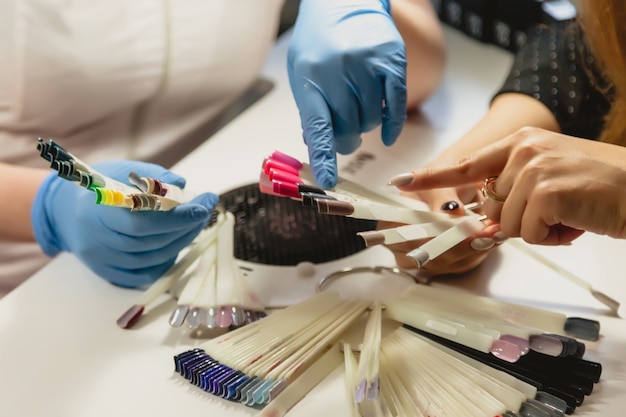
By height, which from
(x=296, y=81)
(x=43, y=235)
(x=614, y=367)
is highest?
(x=296, y=81)

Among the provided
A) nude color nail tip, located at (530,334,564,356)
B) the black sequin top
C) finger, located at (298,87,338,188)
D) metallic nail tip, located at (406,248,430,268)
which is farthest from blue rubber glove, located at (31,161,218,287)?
the black sequin top

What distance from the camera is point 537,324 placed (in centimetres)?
60

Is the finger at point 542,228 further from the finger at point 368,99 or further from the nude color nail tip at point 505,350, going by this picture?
the finger at point 368,99

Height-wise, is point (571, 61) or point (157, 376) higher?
point (571, 61)

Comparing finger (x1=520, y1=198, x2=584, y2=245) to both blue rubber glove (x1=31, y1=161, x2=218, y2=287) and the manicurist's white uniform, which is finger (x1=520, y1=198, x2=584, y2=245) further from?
the manicurist's white uniform

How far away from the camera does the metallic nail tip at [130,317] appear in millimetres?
655

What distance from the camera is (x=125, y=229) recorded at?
65 cm

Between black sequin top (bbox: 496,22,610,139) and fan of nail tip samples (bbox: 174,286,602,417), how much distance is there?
0.36 metres

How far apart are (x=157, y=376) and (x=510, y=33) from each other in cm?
84

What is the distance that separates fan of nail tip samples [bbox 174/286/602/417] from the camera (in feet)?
1.74

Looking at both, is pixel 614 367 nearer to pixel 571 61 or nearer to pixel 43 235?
pixel 571 61

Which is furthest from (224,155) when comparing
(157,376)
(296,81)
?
(157,376)

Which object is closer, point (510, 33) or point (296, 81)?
point (296, 81)

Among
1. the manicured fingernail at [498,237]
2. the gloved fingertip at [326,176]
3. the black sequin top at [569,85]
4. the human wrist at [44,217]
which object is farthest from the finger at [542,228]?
the human wrist at [44,217]
